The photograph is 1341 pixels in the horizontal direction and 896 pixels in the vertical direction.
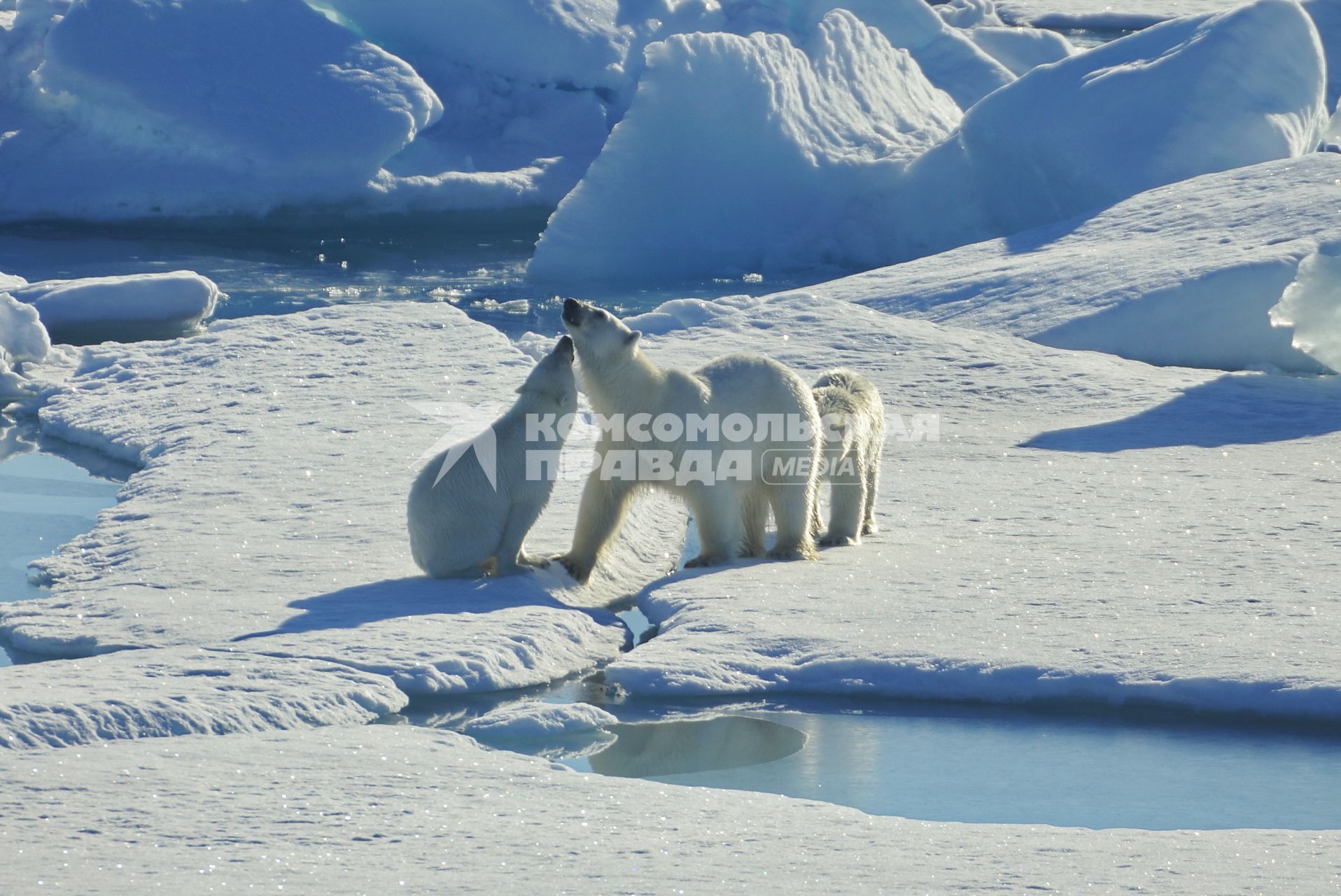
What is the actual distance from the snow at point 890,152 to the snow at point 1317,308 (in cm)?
423

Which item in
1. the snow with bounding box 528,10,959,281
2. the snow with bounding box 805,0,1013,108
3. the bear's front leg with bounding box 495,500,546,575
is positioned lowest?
the bear's front leg with bounding box 495,500,546,575

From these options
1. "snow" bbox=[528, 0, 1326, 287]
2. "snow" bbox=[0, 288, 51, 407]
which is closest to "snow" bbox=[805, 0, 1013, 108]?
"snow" bbox=[528, 0, 1326, 287]

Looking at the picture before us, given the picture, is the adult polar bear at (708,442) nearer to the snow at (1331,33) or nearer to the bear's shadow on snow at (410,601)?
the bear's shadow on snow at (410,601)

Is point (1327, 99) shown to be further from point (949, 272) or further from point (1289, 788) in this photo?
point (1289, 788)

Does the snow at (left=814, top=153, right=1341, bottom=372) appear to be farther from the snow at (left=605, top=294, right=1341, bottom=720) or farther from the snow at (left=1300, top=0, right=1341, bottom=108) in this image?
the snow at (left=1300, top=0, right=1341, bottom=108)

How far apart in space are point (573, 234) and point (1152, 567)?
808 cm

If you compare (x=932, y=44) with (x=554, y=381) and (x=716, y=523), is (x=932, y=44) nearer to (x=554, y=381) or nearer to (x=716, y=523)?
(x=716, y=523)

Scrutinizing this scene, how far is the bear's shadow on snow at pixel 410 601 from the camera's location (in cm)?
455

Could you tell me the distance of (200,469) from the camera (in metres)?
6.60

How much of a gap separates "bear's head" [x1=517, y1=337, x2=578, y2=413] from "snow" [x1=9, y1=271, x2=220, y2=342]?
6204mm

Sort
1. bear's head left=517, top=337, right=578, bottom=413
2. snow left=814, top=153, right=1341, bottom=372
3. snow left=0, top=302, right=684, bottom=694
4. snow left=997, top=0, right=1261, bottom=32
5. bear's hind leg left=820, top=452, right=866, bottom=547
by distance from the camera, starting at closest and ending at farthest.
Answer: snow left=0, top=302, right=684, bottom=694 → bear's head left=517, top=337, right=578, bottom=413 → bear's hind leg left=820, top=452, right=866, bottom=547 → snow left=814, top=153, right=1341, bottom=372 → snow left=997, top=0, right=1261, bottom=32

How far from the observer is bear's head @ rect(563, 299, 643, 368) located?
5.14 metres

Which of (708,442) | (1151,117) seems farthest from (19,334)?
(1151,117)

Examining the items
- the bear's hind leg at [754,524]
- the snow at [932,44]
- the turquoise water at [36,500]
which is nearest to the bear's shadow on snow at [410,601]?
the bear's hind leg at [754,524]
